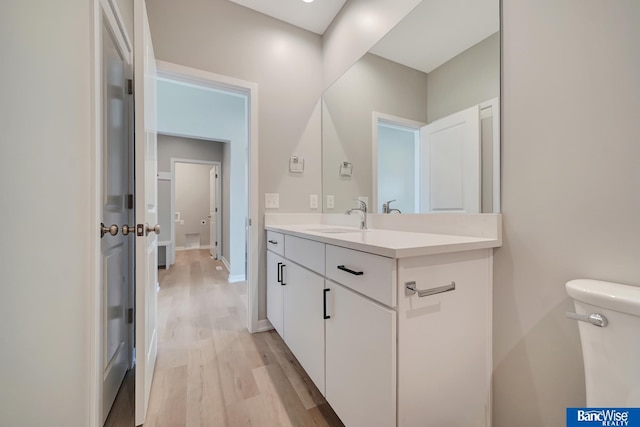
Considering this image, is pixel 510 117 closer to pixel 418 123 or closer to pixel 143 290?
pixel 418 123

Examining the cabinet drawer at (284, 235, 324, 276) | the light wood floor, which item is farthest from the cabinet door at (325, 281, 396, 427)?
the light wood floor

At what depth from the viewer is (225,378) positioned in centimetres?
149

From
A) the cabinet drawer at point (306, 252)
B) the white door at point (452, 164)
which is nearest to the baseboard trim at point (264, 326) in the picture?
the cabinet drawer at point (306, 252)

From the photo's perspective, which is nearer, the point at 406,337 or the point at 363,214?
the point at 406,337

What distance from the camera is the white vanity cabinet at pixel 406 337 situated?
32.3 inches

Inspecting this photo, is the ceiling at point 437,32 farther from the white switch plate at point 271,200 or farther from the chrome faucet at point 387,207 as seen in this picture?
the white switch plate at point 271,200

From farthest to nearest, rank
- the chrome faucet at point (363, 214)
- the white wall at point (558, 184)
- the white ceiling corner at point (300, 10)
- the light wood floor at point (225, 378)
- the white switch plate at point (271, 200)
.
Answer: the white switch plate at point (271, 200) → the white ceiling corner at point (300, 10) → the chrome faucet at point (363, 214) → the light wood floor at point (225, 378) → the white wall at point (558, 184)

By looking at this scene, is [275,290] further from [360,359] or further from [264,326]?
[360,359]

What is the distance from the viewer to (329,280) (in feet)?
3.80

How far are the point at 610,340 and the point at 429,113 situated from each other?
1.11m

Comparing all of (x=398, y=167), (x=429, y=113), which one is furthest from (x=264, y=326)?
(x=429, y=113)

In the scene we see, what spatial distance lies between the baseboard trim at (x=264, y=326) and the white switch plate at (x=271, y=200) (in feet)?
3.07

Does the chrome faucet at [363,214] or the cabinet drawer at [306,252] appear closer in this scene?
the cabinet drawer at [306,252]

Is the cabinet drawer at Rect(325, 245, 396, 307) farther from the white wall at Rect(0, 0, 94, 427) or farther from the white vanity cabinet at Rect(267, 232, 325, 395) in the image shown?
the white wall at Rect(0, 0, 94, 427)
